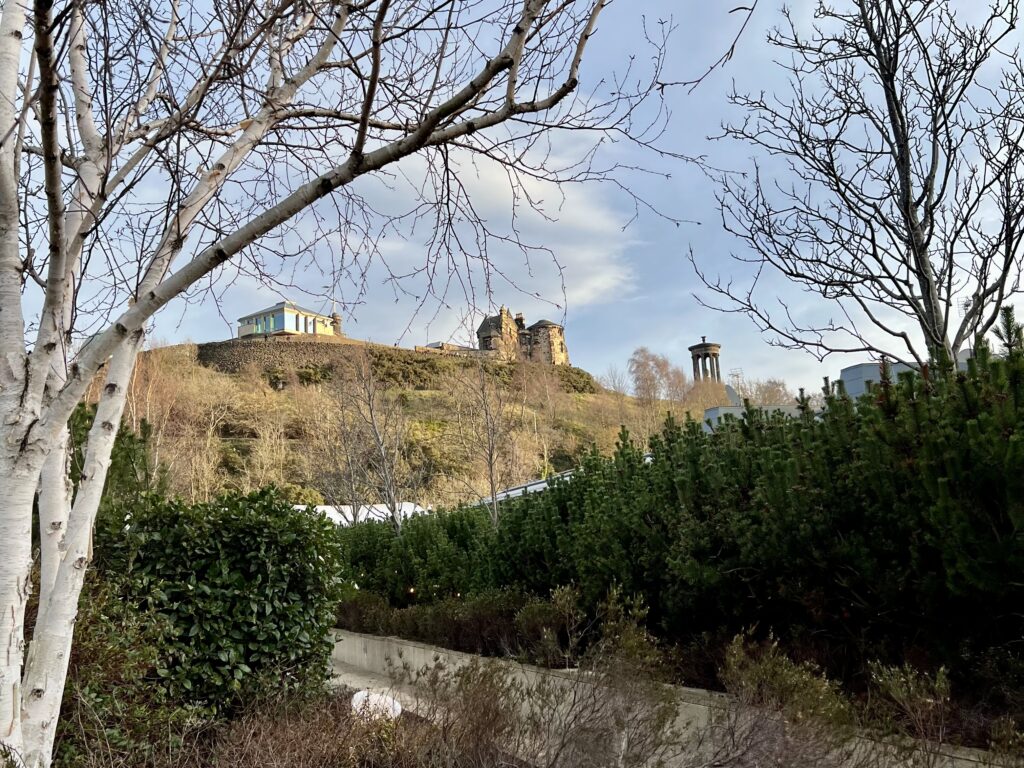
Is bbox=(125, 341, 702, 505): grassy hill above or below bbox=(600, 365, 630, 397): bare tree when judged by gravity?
below

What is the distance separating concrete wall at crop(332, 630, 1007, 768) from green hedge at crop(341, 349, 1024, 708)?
26.1 inches

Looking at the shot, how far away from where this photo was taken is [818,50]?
5848mm

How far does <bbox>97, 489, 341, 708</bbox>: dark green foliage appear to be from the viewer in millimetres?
4578

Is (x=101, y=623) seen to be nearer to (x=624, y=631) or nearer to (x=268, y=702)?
(x=268, y=702)

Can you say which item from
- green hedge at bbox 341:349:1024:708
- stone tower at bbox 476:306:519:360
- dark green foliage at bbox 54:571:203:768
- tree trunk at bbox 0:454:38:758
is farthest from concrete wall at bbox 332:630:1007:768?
stone tower at bbox 476:306:519:360

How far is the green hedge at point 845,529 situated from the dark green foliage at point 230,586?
Result: 6.29 feet

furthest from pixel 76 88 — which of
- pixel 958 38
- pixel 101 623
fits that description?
pixel 958 38

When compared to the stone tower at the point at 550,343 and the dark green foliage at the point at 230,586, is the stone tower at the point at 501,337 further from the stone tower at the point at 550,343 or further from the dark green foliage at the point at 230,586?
the stone tower at the point at 550,343

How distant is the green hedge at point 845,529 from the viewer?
3.26 metres

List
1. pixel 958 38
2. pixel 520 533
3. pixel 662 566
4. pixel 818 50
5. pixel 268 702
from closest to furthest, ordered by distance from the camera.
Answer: pixel 268 702 < pixel 662 566 < pixel 958 38 < pixel 818 50 < pixel 520 533

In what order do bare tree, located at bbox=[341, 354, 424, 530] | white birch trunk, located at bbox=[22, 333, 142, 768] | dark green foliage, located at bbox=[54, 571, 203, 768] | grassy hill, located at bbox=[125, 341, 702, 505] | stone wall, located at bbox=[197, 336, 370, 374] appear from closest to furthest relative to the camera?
white birch trunk, located at bbox=[22, 333, 142, 768] < dark green foliage, located at bbox=[54, 571, 203, 768] < bare tree, located at bbox=[341, 354, 424, 530] < grassy hill, located at bbox=[125, 341, 702, 505] < stone wall, located at bbox=[197, 336, 370, 374]

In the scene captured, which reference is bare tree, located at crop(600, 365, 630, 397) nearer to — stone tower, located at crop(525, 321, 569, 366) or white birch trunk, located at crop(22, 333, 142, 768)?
stone tower, located at crop(525, 321, 569, 366)

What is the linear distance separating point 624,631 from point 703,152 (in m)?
2.17

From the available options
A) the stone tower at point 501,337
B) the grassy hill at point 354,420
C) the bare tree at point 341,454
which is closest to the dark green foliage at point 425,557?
the grassy hill at point 354,420
